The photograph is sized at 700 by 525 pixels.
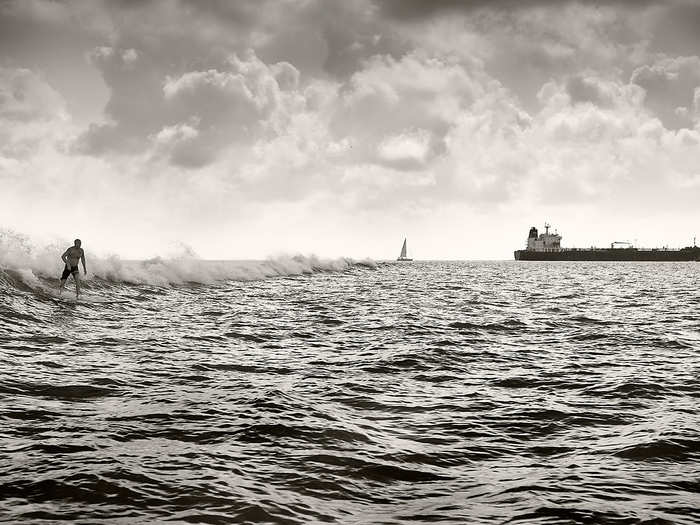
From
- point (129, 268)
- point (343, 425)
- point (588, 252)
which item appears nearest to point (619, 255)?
point (588, 252)

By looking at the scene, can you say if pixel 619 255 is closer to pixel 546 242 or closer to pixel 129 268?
pixel 546 242

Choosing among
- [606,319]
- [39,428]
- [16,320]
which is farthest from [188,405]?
[606,319]

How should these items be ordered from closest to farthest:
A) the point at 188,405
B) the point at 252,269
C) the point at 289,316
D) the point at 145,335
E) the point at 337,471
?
1. the point at 337,471
2. the point at 188,405
3. the point at 145,335
4. the point at 289,316
5. the point at 252,269

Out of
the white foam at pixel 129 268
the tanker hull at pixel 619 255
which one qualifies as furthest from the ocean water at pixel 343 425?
the tanker hull at pixel 619 255

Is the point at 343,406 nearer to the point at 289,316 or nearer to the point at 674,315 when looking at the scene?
the point at 289,316

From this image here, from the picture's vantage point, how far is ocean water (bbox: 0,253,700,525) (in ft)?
14.5

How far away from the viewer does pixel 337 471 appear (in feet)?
17.1

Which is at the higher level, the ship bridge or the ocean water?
the ship bridge

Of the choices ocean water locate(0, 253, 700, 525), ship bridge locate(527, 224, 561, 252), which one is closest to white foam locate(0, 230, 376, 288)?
ocean water locate(0, 253, 700, 525)

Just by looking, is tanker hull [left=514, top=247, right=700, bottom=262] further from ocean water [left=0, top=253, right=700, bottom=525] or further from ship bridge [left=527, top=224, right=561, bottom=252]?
ocean water [left=0, top=253, right=700, bottom=525]

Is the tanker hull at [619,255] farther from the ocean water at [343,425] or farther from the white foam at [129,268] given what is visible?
the ocean water at [343,425]

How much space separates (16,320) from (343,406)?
433 inches

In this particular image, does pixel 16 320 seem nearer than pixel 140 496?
No

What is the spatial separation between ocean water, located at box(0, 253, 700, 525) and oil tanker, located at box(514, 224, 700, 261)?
175 m
